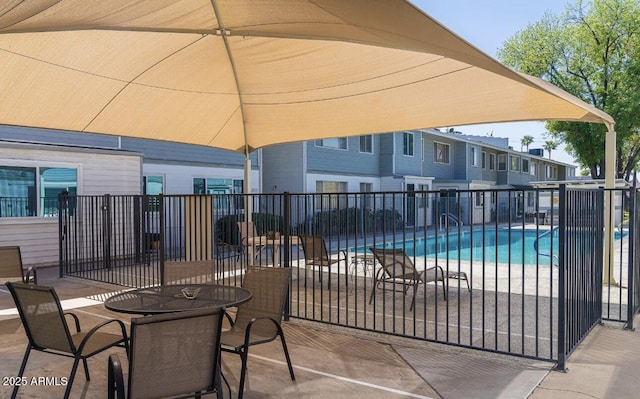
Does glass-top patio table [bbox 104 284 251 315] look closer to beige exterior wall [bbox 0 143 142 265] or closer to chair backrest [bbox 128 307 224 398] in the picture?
chair backrest [bbox 128 307 224 398]

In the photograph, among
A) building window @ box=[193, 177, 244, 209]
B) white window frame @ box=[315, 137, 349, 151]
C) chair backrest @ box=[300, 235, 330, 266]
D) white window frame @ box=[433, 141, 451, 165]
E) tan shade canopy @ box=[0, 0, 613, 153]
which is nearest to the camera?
tan shade canopy @ box=[0, 0, 613, 153]

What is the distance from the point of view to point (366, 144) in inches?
874

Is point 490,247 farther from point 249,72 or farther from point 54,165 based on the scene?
point 54,165

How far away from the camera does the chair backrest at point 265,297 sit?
4.41 metres

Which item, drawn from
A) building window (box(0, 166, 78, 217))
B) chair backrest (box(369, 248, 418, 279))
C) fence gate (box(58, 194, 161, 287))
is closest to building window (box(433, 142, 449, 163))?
fence gate (box(58, 194, 161, 287))

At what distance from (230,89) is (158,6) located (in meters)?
3.67

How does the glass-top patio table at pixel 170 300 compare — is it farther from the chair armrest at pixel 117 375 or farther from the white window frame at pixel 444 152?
the white window frame at pixel 444 152

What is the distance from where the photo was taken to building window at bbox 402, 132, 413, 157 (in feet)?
77.9

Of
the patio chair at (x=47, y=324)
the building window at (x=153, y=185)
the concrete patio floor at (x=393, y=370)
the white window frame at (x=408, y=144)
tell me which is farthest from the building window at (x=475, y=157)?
the patio chair at (x=47, y=324)

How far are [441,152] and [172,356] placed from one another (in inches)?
1050

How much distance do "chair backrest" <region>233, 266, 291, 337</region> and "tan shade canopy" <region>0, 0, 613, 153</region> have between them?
2.37m

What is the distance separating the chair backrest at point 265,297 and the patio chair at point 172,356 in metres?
1.32

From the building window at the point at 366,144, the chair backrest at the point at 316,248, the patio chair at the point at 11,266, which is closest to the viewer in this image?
the patio chair at the point at 11,266

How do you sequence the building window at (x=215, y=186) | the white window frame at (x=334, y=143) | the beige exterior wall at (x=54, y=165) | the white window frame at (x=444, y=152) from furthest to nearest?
the white window frame at (x=444, y=152) → the white window frame at (x=334, y=143) → the building window at (x=215, y=186) → the beige exterior wall at (x=54, y=165)
